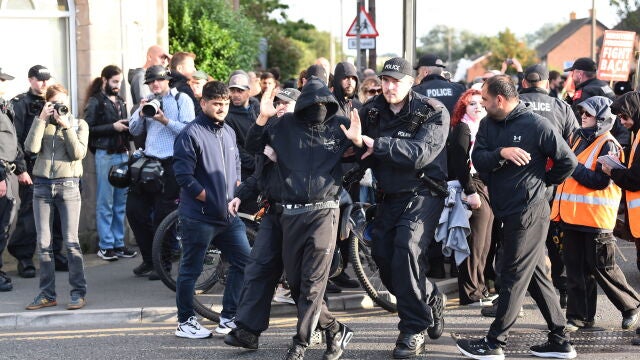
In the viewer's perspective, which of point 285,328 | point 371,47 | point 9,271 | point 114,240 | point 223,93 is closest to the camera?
point 223,93

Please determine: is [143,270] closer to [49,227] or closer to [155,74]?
[49,227]

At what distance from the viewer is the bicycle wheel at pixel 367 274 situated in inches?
311

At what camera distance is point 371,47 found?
17.0m

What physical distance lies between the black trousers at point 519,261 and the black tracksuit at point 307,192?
120cm

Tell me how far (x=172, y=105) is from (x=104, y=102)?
4.34ft

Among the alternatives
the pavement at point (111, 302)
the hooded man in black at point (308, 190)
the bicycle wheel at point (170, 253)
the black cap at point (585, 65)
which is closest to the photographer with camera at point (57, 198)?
the pavement at point (111, 302)

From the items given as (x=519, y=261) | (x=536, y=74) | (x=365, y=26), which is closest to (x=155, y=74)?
(x=536, y=74)

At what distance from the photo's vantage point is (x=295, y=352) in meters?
6.34

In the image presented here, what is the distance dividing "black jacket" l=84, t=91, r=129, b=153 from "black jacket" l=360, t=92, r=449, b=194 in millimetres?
4192

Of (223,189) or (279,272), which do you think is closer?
(279,272)

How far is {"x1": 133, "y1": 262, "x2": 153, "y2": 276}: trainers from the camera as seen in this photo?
9.48 meters

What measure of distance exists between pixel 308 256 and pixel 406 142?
1.02 m

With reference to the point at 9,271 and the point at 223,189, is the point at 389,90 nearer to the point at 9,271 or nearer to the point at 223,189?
the point at 223,189

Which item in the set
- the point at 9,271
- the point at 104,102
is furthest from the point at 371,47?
the point at 9,271
